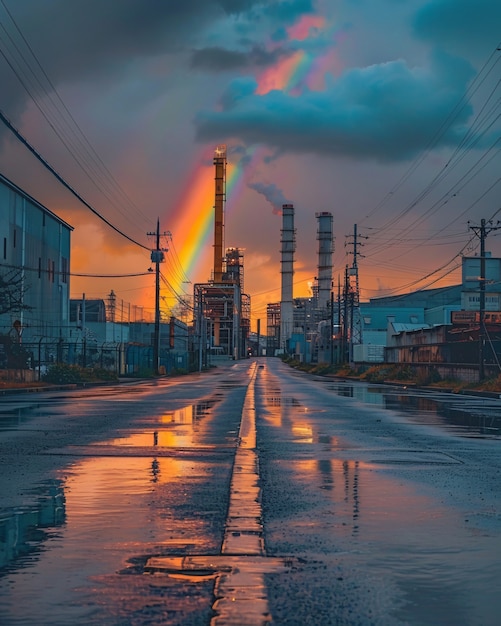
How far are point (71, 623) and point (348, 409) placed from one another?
67.7 ft

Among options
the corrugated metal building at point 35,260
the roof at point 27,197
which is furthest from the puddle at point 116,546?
the roof at point 27,197

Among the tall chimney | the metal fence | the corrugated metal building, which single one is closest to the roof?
the corrugated metal building

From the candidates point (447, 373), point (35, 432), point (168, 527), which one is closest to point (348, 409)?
point (35, 432)

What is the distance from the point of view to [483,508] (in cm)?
857

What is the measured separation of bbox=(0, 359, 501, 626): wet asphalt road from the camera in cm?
514

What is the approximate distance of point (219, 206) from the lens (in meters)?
140

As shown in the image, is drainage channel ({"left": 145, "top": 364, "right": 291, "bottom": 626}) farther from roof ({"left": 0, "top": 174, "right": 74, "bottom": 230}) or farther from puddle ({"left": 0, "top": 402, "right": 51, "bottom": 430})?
roof ({"left": 0, "top": 174, "right": 74, "bottom": 230})

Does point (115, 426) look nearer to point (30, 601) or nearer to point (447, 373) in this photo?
point (30, 601)

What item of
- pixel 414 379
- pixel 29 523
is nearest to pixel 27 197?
pixel 414 379

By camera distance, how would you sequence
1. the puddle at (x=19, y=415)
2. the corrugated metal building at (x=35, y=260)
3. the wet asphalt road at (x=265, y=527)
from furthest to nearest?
the corrugated metal building at (x=35, y=260)
the puddle at (x=19, y=415)
the wet asphalt road at (x=265, y=527)

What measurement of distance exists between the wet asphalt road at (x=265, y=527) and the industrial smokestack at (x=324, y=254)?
453ft

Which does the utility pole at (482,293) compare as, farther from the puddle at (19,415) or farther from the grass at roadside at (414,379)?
the puddle at (19,415)

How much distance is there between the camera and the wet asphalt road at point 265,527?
5.14 m

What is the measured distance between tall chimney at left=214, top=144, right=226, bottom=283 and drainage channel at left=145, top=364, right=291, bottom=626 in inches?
5168
